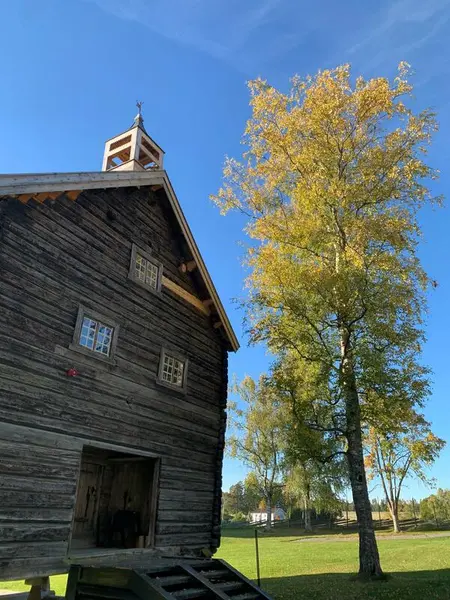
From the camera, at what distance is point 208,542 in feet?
49.7

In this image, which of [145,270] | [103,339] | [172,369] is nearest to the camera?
[103,339]

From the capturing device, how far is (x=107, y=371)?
12297 mm

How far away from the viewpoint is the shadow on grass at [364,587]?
511 inches

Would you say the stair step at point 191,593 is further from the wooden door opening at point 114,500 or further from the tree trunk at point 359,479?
the tree trunk at point 359,479

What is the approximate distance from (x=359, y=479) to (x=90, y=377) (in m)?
10.4

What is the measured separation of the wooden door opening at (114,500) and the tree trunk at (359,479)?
7.24m

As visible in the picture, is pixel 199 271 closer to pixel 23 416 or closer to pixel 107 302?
pixel 107 302

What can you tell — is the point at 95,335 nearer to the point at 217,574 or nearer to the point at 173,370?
the point at 173,370

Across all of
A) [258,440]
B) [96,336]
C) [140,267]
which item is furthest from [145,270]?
[258,440]

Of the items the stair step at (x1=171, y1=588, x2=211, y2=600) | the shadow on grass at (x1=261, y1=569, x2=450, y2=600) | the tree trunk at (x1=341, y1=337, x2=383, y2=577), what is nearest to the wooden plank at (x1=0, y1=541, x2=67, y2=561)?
the stair step at (x1=171, y1=588, x2=211, y2=600)

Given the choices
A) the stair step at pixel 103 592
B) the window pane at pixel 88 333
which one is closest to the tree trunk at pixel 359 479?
the window pane at pixel 88 333

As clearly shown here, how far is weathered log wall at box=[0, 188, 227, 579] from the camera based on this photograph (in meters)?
9.82

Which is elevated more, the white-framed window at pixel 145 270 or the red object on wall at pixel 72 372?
the white-framed window at pixel 145 270

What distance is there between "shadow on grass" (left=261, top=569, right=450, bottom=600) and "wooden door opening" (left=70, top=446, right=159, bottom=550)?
4514mm
